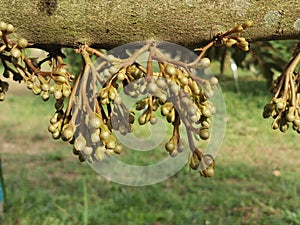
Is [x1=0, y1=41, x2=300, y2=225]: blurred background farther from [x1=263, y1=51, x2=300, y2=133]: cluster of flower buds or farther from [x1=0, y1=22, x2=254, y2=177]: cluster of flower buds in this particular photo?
[x1=0, y1=22, x2=254, y2=177]: cluster of flower buds

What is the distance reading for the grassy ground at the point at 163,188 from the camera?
3.57 meters

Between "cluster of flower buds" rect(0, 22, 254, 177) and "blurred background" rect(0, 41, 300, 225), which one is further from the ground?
"cluster of flower buds" rect(0, 22, 254, 177)

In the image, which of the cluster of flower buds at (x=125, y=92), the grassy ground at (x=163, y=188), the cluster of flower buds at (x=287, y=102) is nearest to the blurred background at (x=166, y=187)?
the grassy ground at (x=163, y=188)

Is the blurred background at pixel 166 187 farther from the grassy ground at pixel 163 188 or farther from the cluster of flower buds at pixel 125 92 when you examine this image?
the cluster of flower buds at pixel 125 92

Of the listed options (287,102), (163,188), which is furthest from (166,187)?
(287,102)

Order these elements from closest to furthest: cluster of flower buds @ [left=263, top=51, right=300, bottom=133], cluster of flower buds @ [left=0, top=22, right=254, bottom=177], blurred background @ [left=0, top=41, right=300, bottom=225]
A: cluster of flower buds @ [left=0, top=22, right=254, bottom=177]
cluster of flower buds @ [left=263, top=51, right=300, bottom=133]
blurred background @ [left=0, top=41, right=300, bottom=225]

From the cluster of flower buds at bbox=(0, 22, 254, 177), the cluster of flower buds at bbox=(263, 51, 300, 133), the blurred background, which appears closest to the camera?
the cluster of flower buds at bbox=(0, 22, 254, 177)

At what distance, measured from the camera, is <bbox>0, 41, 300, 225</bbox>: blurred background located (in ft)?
11.7

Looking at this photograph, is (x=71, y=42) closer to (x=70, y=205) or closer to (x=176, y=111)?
(x=176, y=111)

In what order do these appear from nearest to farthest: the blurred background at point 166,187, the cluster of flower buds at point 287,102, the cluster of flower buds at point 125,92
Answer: the cluster of flower buds at point 125,92 → the cluster of flower buds at point 287,102 → the blurred background at point 166,187

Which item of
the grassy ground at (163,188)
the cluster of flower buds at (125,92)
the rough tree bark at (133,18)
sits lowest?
the grassy ground at (163,188)

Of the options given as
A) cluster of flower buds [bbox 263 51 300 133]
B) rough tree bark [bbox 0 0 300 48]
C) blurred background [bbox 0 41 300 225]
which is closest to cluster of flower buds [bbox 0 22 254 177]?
rough tree bark [bbox 0 0 300 48]

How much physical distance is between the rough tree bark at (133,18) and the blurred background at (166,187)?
3.56 feet

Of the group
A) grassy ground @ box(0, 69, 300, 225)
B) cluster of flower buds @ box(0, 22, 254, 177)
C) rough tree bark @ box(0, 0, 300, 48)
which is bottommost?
grassy ground @ box(0, 69, 300, 225)
